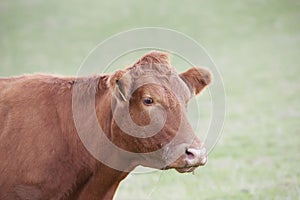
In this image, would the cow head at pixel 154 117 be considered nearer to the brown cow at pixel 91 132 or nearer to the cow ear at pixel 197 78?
the brown cow at pixel 91 132

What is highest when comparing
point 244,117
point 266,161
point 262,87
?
point 266,161

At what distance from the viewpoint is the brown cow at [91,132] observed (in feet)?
16.6

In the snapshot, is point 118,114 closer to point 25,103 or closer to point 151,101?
point 151,101

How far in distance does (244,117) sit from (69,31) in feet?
60.8

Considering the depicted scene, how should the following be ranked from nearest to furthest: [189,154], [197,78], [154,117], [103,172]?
[189,154] < [154,117] < [103,172] < [197,78]

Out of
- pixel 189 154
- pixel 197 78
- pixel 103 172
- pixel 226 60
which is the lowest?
pixel 226 60

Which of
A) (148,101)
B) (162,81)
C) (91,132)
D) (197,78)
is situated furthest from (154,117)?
(197,78)

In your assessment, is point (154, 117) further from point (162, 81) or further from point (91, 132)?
point (91, 132)

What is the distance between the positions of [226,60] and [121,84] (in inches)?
854

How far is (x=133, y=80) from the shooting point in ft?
16.6

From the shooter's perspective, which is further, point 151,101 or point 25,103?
point 25,103

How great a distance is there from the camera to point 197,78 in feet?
18.6

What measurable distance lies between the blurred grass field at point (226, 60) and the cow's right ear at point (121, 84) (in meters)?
1.54

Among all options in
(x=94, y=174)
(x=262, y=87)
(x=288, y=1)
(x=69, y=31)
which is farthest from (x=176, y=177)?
A: (x=288, y=1)
